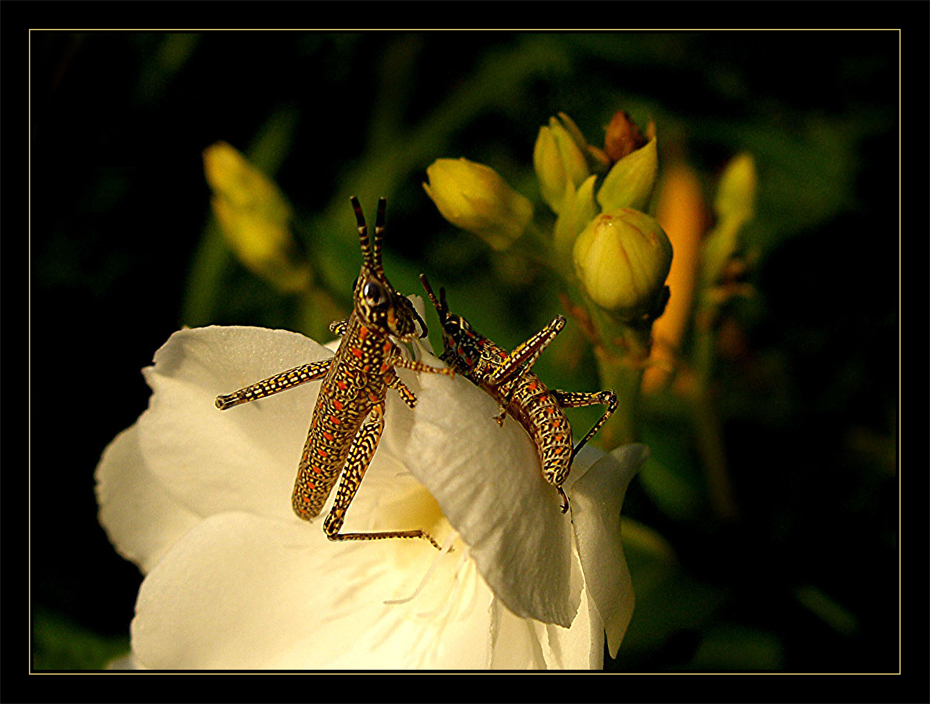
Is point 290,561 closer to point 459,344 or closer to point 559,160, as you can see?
point 459,344

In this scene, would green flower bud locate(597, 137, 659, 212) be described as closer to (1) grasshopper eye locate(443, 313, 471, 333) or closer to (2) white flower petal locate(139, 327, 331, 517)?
(1) grasshopper eye locate(443, 313, 471, 333)

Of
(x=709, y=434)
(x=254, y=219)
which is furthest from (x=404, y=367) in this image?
(x=709, y=434)

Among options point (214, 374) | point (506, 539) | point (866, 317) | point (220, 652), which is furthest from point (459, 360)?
point (866, 317)

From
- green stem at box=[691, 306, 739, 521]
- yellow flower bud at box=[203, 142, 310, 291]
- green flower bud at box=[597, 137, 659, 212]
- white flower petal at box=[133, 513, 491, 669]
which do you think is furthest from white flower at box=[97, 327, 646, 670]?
green stem at box=[691, 306, 739, 521]

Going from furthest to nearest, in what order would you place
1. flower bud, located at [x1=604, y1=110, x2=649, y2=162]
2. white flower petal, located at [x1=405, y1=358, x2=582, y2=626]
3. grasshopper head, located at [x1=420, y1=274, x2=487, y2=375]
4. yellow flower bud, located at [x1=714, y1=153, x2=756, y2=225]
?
yellow flower bud, located at [x1=714, y1=153, x2=756, y2=225], flower bud, located at [x1=604, y1=110, x2=649, y2=162], grasshopper head, located at [x1=420, y1=274, x2=487, y2=375], white flower petal, located at [x1=405, y1=358, x2=582, y2=626]

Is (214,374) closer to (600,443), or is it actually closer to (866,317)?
(600,443)

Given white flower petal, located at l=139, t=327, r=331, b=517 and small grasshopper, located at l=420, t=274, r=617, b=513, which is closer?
small grasshopper, located at l=420, t=274, r=617, b=513
